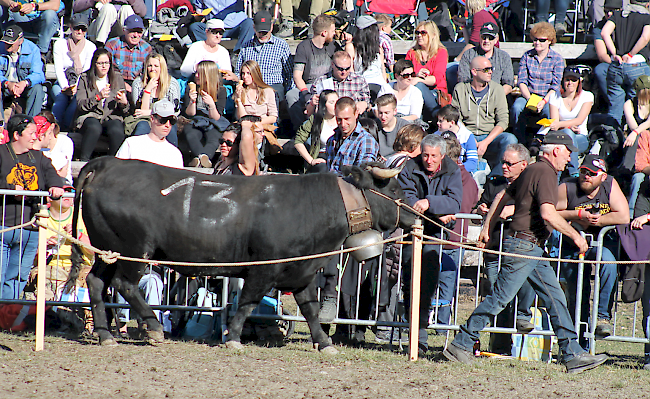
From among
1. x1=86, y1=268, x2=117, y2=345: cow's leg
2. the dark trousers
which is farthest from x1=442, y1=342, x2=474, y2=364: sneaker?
the dark trousers

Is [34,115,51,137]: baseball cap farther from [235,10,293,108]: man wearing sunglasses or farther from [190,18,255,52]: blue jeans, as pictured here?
[190,18,255,52]: blue jeans

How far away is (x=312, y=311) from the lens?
646 centimetres

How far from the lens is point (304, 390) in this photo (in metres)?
5.21

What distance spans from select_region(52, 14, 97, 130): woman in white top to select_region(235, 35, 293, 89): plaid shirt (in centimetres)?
233

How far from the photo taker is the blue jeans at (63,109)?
1048cm

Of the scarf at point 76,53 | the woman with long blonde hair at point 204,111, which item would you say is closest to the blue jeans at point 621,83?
the woman with long blonde hair at point 204,111

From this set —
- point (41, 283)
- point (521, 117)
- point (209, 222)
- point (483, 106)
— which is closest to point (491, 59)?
point (521, 117)

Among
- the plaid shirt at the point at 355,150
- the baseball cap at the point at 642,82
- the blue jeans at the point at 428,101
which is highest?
the baseball cap at the point at 642,82

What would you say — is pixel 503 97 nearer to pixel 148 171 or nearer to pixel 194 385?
pixel 148 171

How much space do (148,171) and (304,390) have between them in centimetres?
229

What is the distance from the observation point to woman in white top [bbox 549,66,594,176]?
34.6 feet

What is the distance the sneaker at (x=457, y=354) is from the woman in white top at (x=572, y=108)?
17.0 feet

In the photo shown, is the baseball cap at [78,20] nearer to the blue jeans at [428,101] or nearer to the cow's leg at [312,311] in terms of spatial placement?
the blue jeans at [428,101]

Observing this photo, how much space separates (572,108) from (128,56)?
651 cm
